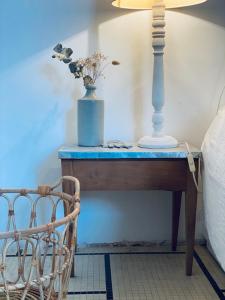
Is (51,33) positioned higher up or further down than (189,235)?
higher up

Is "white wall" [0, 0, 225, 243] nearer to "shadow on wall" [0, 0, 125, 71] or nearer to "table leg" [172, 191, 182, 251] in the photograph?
"shadow on wall" [0, 0, 125, 71]

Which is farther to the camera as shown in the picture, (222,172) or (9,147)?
(9,147)

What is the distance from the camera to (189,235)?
1.73 meters

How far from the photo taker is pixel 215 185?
152 cm

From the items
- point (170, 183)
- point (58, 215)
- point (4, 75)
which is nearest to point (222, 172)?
point (170, 183)

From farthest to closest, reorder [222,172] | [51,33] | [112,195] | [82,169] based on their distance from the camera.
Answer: [112,195] < [51,33] < [82,169] < [222,172]

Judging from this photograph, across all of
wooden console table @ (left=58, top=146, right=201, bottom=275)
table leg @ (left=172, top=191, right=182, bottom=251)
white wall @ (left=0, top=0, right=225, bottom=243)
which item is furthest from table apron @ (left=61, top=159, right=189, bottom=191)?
white wall @ (left=0, top=0, right=225, bottom=243)

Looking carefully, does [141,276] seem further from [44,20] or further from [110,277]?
[44,20]

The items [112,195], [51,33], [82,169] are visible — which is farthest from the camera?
[112,195]

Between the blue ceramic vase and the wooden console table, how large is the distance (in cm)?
12

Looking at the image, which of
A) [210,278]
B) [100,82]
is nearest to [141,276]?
[210,278]

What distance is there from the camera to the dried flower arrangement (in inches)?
69.1

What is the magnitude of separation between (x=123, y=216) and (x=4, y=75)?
95 centimetres

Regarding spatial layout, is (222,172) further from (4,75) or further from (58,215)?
(4,75)
